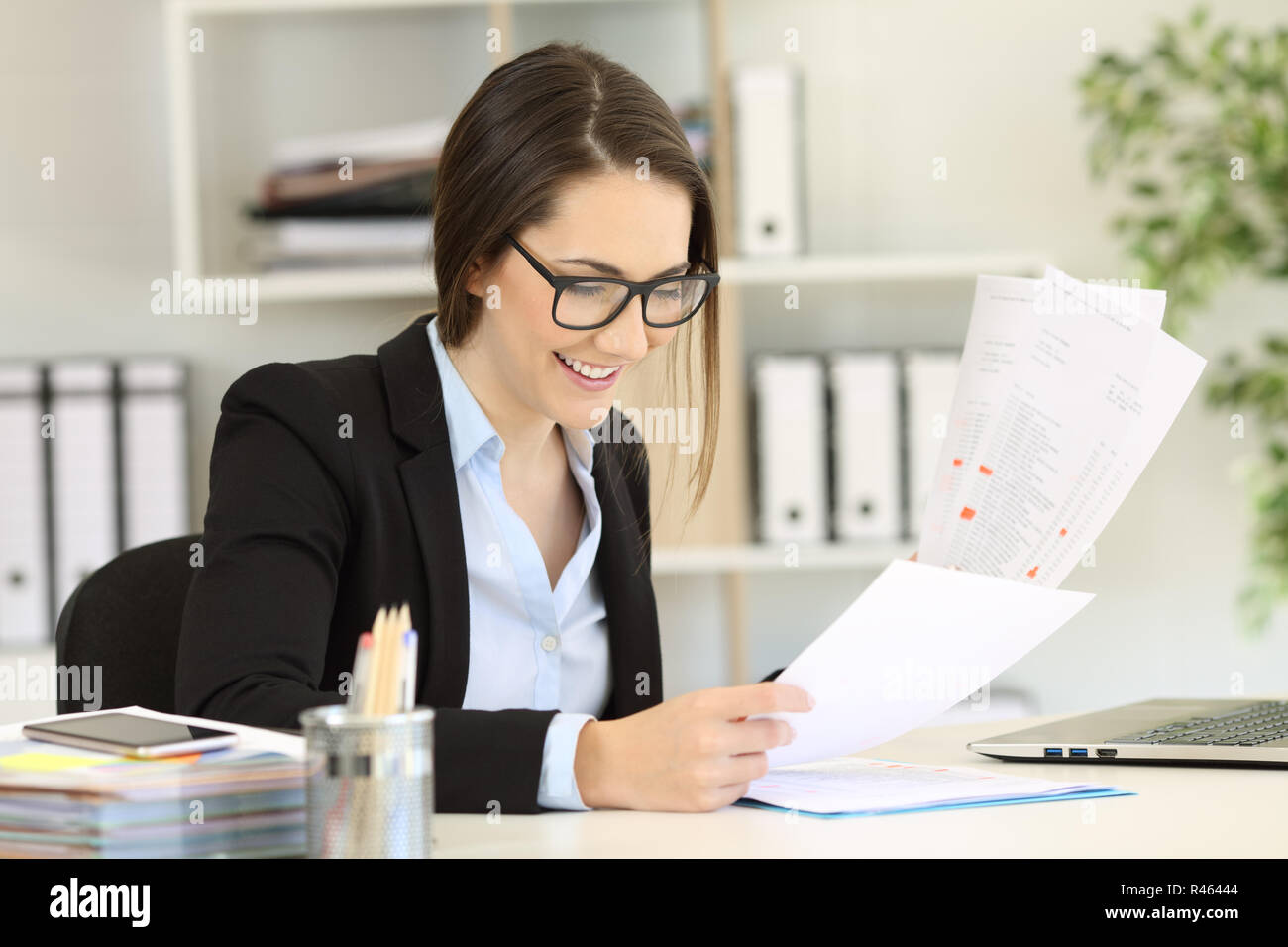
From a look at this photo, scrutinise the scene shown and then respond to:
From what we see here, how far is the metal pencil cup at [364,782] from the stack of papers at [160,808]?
1.5 inches

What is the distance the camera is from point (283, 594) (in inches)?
41.9

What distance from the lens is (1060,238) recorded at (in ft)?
8.44

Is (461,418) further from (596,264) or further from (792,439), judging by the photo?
(792,439)

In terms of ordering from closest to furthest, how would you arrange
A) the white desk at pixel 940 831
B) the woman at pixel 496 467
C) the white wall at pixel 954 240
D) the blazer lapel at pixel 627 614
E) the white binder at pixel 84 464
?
the white desk at pixel 940 831
the woman at pixel 496 467
the blazer lapel at pixel 627 614
the white binder at pixel 84 464
the white wall at pixel 954 240

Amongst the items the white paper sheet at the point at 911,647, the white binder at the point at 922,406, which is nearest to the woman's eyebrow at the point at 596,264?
the white paper sheet at the point at 911,647

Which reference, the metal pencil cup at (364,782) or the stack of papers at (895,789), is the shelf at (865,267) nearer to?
the stack of papers at (895,789)

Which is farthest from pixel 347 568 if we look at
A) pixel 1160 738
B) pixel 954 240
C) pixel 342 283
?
pixel 954 240

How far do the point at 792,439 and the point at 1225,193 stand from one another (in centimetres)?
87

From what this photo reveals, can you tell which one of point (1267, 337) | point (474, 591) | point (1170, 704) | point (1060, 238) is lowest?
point (1170, 704)

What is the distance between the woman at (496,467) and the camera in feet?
3.41
